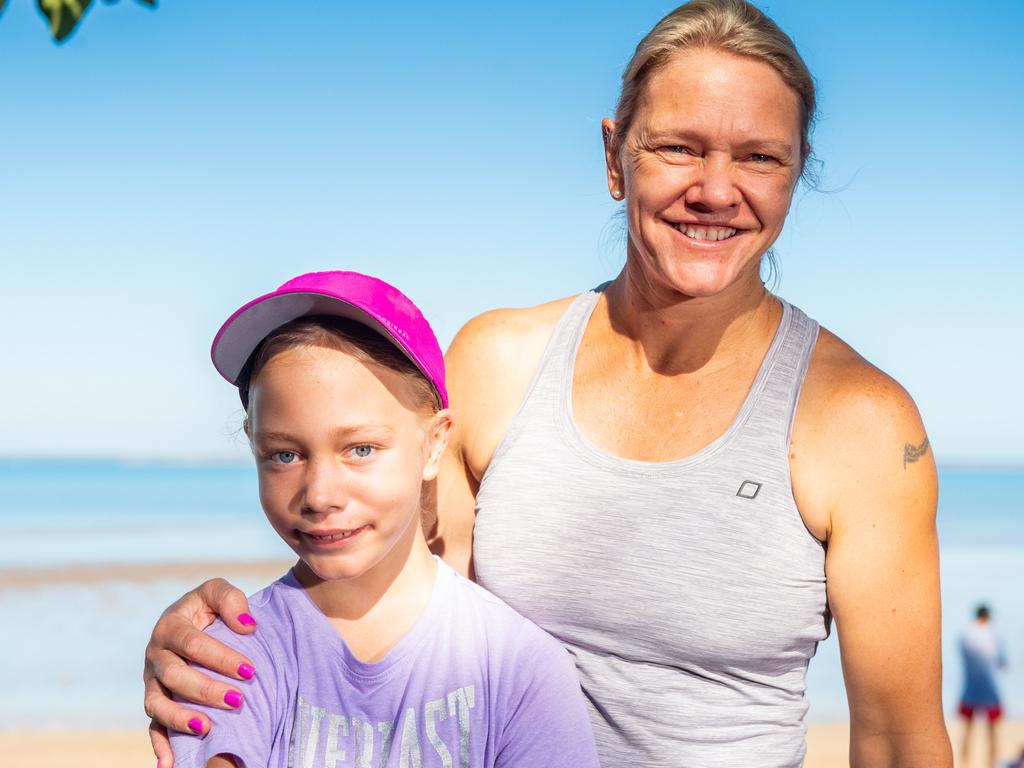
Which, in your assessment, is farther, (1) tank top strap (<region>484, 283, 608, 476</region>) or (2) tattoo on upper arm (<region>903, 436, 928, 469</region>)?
(1) tank top strap (<region>484, 283, 608, 476</region>)

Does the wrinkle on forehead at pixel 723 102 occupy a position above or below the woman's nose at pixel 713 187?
above

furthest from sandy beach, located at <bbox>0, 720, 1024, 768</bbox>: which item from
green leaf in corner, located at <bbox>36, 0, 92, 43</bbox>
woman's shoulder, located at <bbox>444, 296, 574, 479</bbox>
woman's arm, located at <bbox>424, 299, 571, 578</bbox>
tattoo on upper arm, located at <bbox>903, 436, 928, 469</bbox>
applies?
green leaf in corner, located at <bbox>36, 0, 92, 43</bbox>

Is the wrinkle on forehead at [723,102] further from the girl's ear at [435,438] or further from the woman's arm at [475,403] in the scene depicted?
the girl's ear at [435,438]

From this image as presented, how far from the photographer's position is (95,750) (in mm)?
7691

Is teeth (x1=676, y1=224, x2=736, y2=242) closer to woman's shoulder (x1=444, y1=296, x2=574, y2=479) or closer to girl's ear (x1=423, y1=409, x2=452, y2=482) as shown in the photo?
woman's shoulder (x1=444, y1=296, x2=574, y2=479)

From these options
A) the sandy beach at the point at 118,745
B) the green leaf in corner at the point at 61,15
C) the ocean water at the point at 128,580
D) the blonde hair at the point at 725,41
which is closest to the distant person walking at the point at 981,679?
the sandy beach at the point at 118,745

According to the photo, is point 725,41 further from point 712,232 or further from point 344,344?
point 344,344

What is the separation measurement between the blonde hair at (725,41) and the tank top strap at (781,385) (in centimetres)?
39

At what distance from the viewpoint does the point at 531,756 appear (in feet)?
6.32

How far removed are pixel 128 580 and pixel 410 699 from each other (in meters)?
13.6

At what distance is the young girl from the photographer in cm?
190

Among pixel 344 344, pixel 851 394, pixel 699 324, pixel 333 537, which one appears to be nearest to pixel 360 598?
pixel 333 537

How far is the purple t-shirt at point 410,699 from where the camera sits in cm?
191

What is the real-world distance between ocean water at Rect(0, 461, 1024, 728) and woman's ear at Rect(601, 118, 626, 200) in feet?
23.6
